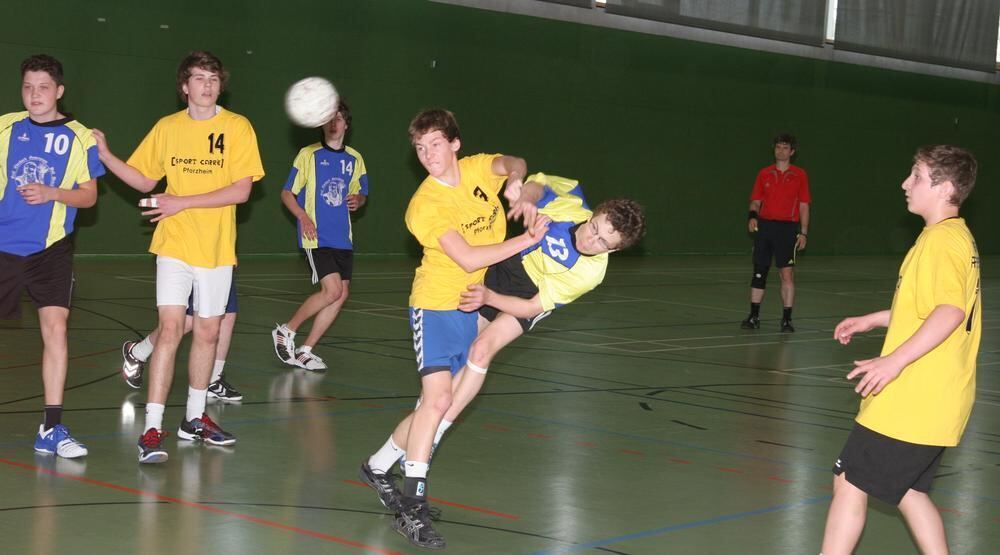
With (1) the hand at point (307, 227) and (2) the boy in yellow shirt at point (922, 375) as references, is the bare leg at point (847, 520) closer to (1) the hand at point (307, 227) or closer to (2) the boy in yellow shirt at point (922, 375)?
(2) the boy in yellow shirt at point (922, 375)

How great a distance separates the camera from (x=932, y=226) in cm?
410

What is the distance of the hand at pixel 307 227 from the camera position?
8.91 meters

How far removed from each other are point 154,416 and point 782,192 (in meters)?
8.39

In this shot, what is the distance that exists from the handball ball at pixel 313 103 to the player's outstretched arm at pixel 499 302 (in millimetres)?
3511

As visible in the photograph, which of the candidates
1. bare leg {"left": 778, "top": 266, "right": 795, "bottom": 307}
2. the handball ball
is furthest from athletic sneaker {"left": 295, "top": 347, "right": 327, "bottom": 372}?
bare leg {"left": 778, "top": 266, "right": 795, "bottom": 307}

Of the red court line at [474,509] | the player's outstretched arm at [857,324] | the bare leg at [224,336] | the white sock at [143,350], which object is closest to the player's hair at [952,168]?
the player's outstretched arm at [857,324]

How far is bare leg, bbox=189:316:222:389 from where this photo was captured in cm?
614

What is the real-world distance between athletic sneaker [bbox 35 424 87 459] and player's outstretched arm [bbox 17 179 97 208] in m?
1.06

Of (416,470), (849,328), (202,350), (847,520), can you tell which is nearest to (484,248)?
(416,470)

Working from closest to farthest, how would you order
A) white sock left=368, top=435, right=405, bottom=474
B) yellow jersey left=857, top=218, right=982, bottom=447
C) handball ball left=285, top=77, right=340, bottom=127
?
yellow jersey left=857, top=218, right=982, bottom=447 → white sock left=368, top=435, right=405, bottom=474 → handball ball left=285, top=77, right=340, bottom=127

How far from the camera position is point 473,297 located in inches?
190

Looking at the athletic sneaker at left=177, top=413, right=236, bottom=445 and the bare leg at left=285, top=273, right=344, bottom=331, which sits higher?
the bare leg at left=285, top=273, right=344, bottom=331

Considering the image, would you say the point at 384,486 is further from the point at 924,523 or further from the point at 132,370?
the point at 132,370

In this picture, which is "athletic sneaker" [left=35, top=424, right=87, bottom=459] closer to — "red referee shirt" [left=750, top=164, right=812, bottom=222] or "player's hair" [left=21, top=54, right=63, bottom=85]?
"player's hair" [left=21, top=54, right=63, bottom=85]
